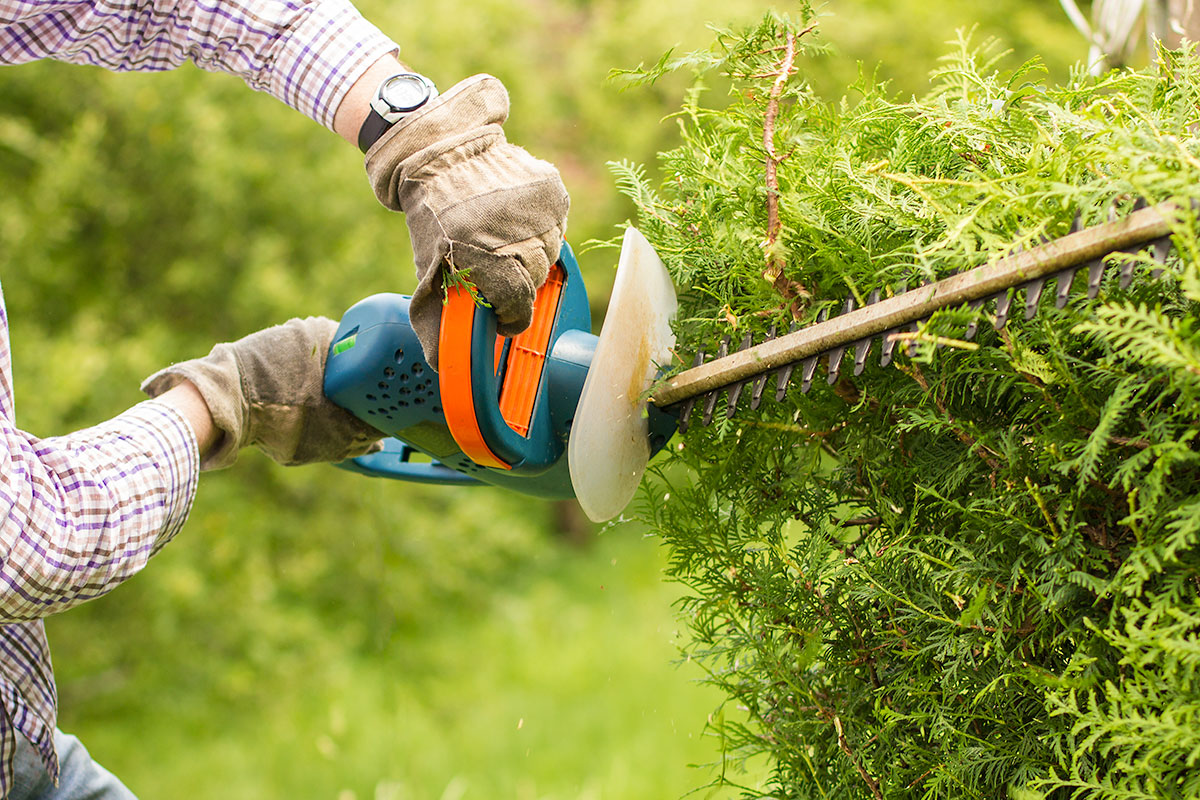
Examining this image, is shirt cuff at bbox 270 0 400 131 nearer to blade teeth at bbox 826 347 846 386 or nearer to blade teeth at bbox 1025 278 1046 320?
blade teeth at bbox 826 347 846 386

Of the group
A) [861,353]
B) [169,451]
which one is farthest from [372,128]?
[861,353]

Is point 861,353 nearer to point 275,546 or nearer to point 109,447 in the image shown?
point 109,447

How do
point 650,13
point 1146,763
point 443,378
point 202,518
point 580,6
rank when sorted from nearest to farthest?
point 1146,763 < point 443,378 < point 202,518 < point 650,13 < point 580,6

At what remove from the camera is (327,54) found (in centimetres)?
139

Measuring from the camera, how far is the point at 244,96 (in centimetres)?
481

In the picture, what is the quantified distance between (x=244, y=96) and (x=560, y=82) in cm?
352

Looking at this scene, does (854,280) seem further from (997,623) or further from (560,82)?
(560,82)

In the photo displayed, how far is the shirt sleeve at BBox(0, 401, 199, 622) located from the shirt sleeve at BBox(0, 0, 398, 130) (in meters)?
0.52

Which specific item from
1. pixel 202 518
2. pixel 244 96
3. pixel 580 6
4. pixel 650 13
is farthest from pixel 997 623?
pixel 580 6

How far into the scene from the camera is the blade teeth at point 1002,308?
94cm

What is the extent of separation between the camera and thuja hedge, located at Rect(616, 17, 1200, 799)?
89 cm

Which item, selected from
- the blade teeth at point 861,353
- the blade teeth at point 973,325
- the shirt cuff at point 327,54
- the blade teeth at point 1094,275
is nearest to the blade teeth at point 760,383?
the blade teeth at point 861,353

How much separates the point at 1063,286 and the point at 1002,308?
5cm

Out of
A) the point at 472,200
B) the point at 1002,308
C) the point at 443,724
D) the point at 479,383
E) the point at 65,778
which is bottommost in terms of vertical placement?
the point at 443,724
